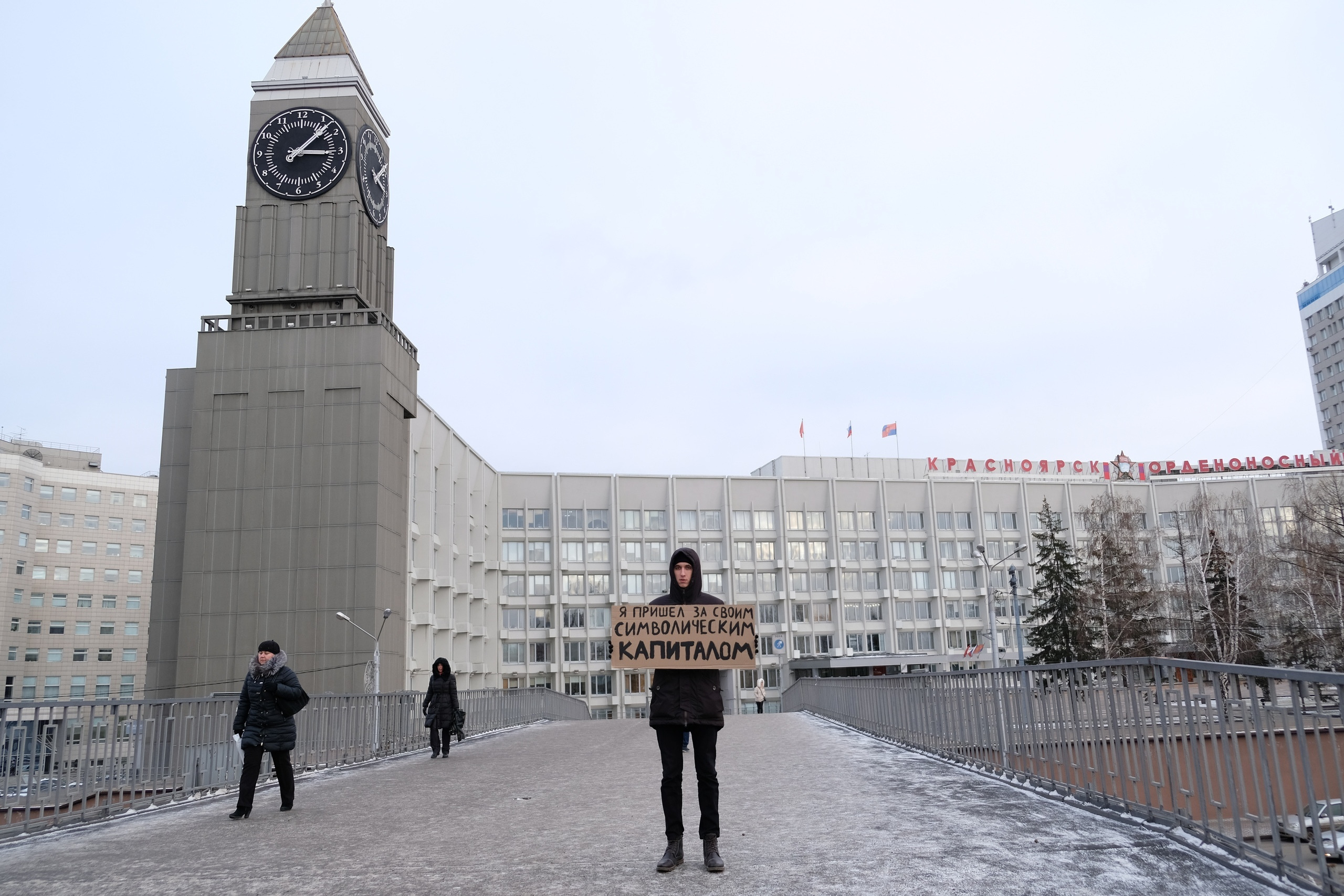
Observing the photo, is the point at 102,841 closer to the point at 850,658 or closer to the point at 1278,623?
the point at 1278,623

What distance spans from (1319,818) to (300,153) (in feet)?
181

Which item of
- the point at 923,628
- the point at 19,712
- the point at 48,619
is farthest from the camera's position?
the point at 48,619

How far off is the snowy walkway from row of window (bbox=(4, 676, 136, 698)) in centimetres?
9212

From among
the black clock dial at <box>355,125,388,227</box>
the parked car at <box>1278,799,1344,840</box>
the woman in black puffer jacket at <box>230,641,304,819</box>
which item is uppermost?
the black clock dial at <box>355,125,388,227</box>

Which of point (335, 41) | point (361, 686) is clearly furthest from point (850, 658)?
point (335, 41)

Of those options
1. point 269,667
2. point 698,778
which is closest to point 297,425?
point 269,667

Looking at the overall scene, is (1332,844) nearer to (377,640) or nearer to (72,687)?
(377,640)

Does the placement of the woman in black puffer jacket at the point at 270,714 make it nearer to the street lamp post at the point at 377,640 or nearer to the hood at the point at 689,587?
the hood at the point at 689,587

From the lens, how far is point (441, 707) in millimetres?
17688

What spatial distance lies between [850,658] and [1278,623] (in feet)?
98.5

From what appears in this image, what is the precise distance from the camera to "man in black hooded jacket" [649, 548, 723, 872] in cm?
638

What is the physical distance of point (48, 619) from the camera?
94.9m

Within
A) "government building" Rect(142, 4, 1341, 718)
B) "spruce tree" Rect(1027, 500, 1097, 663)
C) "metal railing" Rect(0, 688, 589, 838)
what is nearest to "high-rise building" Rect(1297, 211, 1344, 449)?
"government building" Rect(142, 4, 1341, 718)

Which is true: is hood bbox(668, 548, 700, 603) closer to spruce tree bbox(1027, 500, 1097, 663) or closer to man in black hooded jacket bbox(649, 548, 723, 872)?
man in black hooded jacket bbox(649, 548, 723, 872)
